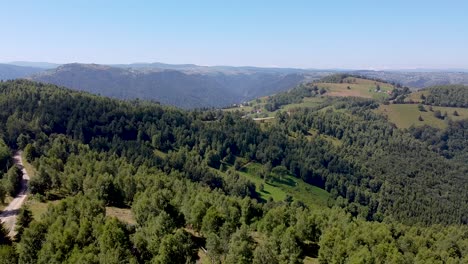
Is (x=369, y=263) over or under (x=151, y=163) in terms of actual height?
over

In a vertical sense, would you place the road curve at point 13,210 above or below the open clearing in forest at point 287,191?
above

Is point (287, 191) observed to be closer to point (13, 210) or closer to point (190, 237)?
point (190, 237)

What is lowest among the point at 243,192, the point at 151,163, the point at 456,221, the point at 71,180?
the point at 456,221

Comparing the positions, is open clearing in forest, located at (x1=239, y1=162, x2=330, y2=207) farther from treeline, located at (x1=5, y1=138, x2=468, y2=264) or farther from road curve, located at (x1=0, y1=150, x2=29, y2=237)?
road curve, located at (x1=0, y1=150, x2=29, y2=237)

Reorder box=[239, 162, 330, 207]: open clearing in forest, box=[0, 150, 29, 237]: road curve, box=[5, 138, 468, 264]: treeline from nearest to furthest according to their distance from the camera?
box=[5, 138, 468, 264]: treeline
box=[0, 150, 29, 237]: road curve
box=[239, 162, 330, 207]: open clearing in forest

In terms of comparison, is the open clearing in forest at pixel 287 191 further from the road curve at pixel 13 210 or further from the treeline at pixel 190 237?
the road curve at pixel 13 210

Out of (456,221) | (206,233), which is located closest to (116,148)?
(206,233)

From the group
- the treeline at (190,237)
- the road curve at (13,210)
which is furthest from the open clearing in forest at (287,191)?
the road curve at (13,210)

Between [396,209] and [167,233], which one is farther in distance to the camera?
[396,209]

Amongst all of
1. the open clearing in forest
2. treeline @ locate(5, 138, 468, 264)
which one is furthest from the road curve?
the open clearing in forest

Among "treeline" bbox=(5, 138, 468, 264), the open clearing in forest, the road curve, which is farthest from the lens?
the open clearing in forest

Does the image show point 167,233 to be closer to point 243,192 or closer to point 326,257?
point 326,257
